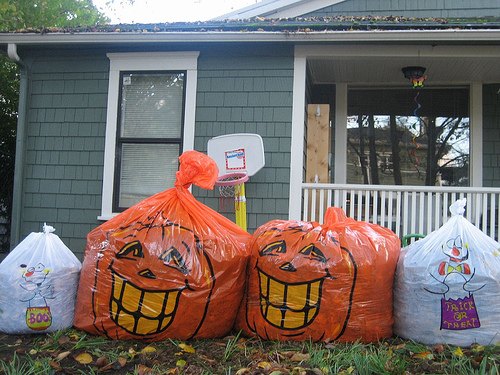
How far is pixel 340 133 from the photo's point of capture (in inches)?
254

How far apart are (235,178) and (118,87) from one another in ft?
5.81

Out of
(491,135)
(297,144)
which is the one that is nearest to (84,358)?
(297,144)

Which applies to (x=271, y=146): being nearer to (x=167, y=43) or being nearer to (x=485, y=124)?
(x=167, y=43)

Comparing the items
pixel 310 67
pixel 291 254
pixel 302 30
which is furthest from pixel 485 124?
pixel 291 254

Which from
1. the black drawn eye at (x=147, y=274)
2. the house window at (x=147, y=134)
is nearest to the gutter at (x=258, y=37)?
the house window at (x=147, y=134)

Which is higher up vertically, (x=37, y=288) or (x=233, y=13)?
(x=233, y=13)

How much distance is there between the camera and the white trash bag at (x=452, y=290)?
268 cm

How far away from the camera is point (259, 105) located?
17.3 feet

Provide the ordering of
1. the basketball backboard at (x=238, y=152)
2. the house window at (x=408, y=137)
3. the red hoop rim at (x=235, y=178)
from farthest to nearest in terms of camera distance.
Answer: the house window at (x=408, y=137), the basketball backboard at (x=238, y=152), the red hoop rim at (x=235, y=178)

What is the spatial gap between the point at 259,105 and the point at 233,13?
8.09ft

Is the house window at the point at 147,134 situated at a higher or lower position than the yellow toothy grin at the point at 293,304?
higher

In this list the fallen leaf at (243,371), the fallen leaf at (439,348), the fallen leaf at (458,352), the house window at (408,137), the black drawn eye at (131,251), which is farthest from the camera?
the house window at (408,137)

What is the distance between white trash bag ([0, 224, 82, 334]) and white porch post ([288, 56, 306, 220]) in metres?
2.56

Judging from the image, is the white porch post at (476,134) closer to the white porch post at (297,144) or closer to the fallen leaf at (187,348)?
the white porch post at (297,144)
